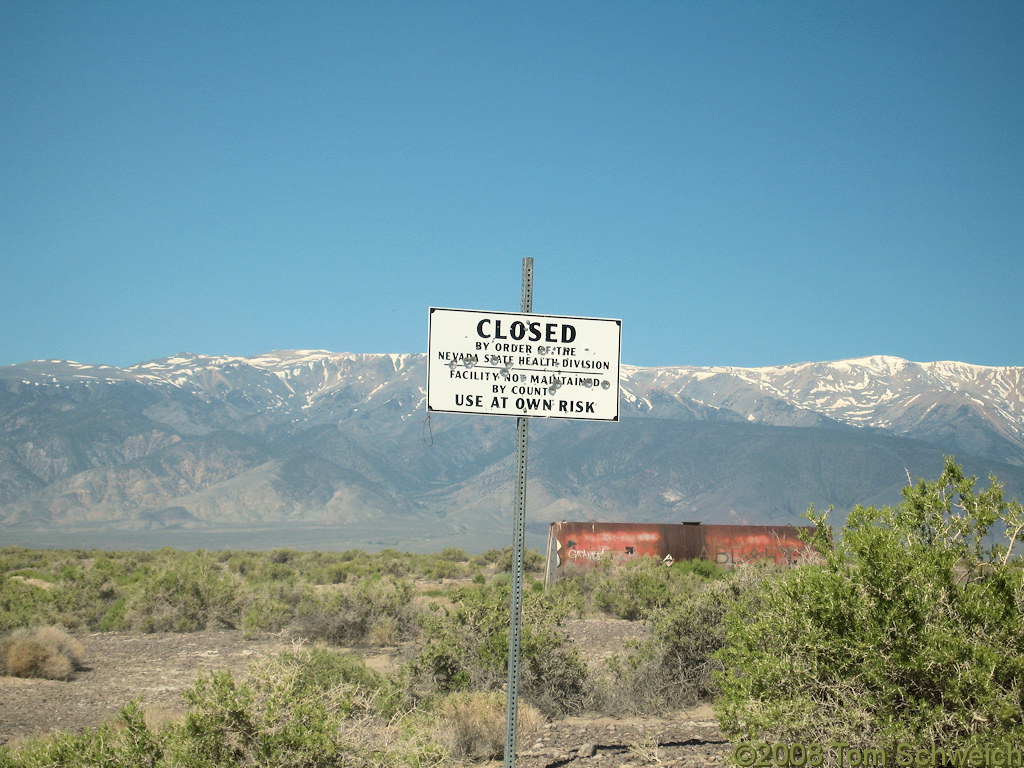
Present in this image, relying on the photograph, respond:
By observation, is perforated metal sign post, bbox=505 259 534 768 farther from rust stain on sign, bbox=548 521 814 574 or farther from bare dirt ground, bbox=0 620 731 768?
rust stain on sign, bbox=548 521 814 574

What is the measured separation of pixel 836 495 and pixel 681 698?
16248 cm

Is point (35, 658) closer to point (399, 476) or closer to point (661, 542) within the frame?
point (661, 542)

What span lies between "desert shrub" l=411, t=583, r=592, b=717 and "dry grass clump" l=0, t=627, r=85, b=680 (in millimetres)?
7096

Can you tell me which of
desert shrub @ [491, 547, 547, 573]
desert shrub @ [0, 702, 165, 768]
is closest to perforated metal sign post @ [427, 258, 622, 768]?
desert shrub @ [0, 702, 165, 768]

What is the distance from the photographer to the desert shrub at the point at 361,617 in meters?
16.4

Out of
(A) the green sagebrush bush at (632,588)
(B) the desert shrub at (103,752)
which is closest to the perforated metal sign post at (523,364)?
(B) the desert shrub at (103,752)

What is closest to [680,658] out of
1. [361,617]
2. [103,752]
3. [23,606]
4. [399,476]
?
[103,752]

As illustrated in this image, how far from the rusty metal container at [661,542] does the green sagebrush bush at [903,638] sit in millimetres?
27286

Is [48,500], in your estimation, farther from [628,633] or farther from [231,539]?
[628,633]

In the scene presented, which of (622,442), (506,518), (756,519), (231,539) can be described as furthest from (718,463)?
(231,539)

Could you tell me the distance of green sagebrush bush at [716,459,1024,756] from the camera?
4449 mm

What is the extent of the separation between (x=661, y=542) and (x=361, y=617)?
1874 centimetres

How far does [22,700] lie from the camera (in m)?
11.5

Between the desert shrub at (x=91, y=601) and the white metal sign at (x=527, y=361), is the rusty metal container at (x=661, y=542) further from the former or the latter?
the white metal sign at (x=527, y=361)
